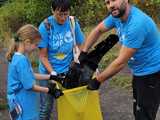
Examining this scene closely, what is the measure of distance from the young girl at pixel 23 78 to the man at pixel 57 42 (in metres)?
0.60

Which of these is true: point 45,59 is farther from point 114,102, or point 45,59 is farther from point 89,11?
point 89,11

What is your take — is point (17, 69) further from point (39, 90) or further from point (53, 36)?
point (53, 36)

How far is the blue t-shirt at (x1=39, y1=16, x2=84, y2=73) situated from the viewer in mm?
5461

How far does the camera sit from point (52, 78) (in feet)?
17.8

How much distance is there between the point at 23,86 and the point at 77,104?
57 cm

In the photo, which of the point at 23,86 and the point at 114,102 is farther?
the point at 114,102

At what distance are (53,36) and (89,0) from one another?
7.58 metres

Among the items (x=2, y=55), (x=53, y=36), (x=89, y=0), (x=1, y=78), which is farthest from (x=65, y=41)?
(x=89, y=0)

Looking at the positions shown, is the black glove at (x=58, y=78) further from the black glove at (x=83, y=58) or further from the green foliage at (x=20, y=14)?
the green foliage at (x=20, y=14)

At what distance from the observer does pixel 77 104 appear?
5000mm

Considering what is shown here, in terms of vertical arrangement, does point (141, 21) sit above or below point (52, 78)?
above

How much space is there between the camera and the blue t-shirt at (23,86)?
15.5ft

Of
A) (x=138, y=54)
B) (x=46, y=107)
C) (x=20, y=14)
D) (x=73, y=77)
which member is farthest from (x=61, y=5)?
(x=20, y=14)

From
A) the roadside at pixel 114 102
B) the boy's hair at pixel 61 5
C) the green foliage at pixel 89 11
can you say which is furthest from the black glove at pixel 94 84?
the green foliage at pixel 89 11
